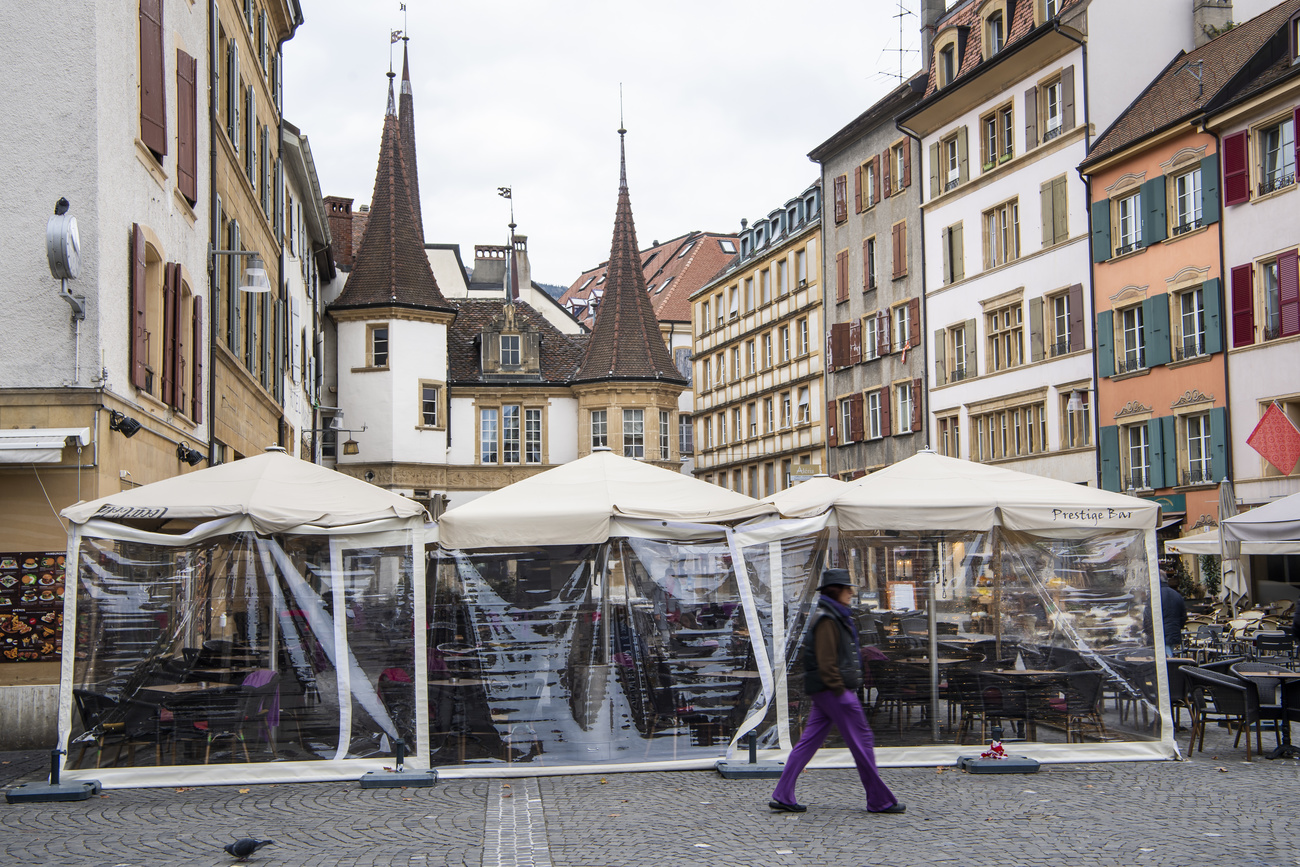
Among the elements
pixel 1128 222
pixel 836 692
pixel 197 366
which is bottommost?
pixel 836 692

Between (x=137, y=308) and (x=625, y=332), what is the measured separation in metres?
39.4

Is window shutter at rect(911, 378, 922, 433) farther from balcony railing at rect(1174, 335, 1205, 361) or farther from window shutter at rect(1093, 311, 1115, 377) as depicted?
balcony railing at rect(1174, 335, 1205, 361)

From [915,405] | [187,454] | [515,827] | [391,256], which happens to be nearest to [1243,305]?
[915,405]

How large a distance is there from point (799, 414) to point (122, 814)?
44.9m

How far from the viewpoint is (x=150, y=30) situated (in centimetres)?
1584

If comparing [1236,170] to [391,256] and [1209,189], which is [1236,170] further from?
[391,256]

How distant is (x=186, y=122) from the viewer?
18094mm

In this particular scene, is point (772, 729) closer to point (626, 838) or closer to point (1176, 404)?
point (626, 838)

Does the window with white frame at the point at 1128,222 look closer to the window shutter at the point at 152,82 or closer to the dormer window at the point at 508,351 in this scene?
the window shutter at the point at 152,82

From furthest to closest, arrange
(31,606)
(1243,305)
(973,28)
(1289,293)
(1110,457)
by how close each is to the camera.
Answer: (973,28), (1110,457), (1243,305), (1289,293), (31,606)

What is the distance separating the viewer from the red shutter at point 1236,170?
94.2 feet

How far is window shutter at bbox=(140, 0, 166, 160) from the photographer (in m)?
→ 15.7

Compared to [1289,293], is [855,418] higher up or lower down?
lower down

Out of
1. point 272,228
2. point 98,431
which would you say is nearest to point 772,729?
point 98,431
